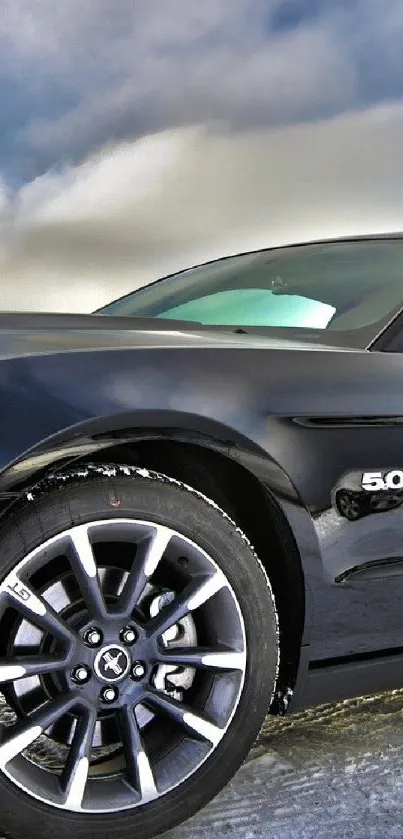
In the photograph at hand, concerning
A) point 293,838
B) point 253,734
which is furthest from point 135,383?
point 293,838

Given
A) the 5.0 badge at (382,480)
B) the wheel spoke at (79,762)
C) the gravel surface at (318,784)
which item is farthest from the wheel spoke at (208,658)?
the 5.0 badge at (382,480)

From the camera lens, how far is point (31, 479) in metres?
1.97

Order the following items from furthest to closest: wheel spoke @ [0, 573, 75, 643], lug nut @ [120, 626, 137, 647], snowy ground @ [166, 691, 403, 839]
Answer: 1. snowy ground @ [166, 691, 403, 839]
2. lug nut @ [120, 626, 137, 647]
3. wheel spoke @ [0, 573, 75, 643]

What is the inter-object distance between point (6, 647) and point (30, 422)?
1.53 ft

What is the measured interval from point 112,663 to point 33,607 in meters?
0.20

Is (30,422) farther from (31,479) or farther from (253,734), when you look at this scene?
(253,734)

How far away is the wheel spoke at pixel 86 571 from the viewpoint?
78.6 inches

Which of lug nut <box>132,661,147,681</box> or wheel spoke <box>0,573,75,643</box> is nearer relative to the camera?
wheel spoke <box>0,573,75,643</box>

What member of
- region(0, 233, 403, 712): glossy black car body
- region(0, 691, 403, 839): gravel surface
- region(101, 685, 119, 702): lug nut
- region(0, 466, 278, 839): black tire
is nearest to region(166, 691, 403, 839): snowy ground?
region(0, 691, 403, 839): gravel surface

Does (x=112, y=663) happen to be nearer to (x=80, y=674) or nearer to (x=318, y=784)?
(x=80, y=674)

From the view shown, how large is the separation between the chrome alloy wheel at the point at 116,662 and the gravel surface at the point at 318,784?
224mm

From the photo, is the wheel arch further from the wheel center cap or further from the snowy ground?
the wheel center cap

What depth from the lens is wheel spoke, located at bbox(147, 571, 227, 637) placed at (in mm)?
2084

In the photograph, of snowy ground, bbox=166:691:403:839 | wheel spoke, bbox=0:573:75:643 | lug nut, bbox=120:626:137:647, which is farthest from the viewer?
snowy ground, bbox=166:691:403:839
